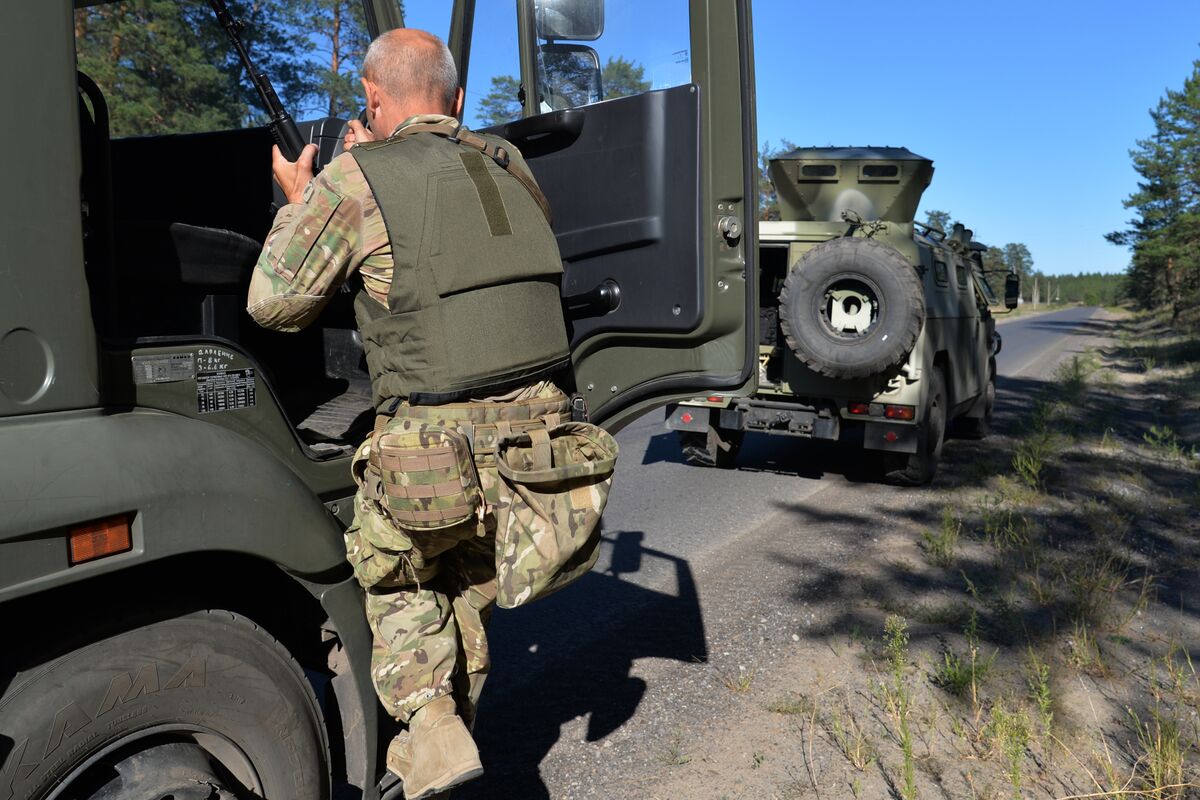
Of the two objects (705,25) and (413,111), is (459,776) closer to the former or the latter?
(413,111)

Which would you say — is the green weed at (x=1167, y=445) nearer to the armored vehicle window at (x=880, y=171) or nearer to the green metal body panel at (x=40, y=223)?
the armored vehicle window at (x=880, y=171)

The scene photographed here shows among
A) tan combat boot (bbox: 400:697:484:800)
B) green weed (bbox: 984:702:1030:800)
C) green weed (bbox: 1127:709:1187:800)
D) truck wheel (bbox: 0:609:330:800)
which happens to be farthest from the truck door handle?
green weed (bbox: 1127:709:1187:800)

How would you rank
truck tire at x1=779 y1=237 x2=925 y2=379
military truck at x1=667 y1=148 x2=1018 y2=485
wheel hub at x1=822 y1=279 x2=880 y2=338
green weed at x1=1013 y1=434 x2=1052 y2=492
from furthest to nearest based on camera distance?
green weed at x1=1013 y1=434 x2=1052 y2=492, wheel hub at x1=822 y1=279 x2=880 y2=338, military truck at x1=667 y1=148 x2=1018 y2=485, truck tire at x1=779 y1=237 x2=925 y2=379

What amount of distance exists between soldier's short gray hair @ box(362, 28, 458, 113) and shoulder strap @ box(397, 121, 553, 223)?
87mm

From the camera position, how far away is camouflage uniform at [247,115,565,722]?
2014 mm

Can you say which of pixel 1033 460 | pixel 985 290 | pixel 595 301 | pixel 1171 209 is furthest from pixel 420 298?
pixel 1171 209

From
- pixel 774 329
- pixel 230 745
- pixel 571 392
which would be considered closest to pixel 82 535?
pixel 230 745

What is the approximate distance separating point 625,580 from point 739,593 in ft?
2.10

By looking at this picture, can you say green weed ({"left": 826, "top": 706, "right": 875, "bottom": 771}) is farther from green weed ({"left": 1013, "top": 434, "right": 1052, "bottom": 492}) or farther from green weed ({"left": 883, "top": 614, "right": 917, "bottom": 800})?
green weed ({"left": 1013, "top": 434, "right": 1052, "bottom": 492})

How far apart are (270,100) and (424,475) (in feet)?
5.20

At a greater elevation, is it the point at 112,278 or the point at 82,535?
the point at 112,278

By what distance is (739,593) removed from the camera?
486 cm

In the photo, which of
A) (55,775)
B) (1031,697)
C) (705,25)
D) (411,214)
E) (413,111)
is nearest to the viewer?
(55,775)

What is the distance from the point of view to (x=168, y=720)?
1631mm
